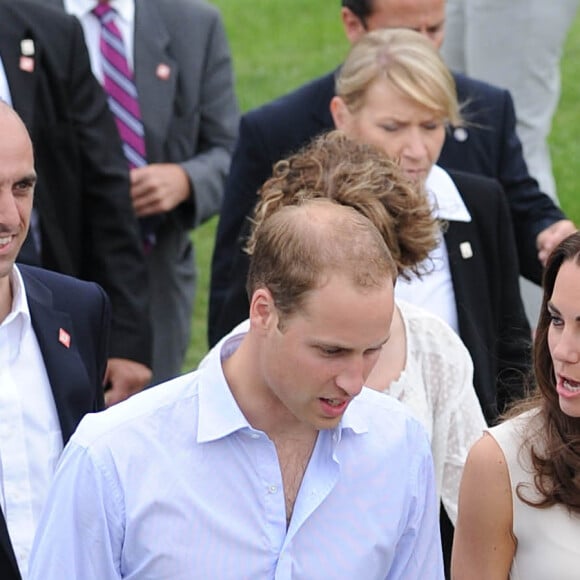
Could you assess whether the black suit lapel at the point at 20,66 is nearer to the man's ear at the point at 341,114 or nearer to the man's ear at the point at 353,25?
the man's ear at the point at 341,114

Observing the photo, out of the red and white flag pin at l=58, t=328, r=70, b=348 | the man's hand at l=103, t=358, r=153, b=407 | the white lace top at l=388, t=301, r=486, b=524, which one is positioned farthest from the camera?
Answer: the man's hand at l=103, t=358, r=153, b=407

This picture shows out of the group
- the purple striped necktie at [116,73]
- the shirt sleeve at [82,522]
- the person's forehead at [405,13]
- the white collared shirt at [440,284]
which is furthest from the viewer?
the purple striped necktie at [116,73]

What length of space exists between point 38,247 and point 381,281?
7.14 ft

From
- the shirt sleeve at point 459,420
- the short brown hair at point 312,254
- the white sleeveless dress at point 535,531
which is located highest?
the short brown hair at point 312,254

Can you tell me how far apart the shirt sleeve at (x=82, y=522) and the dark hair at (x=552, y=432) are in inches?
39.8

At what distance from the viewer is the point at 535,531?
3.57 metres

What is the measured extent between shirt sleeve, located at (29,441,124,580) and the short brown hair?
0.49 m

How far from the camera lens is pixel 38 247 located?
505 centimetres

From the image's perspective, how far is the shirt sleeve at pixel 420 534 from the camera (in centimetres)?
332

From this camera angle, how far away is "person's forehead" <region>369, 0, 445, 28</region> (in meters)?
5.64

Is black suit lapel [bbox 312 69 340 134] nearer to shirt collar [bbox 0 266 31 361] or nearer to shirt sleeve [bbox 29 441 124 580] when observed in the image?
shirt collar [bbox 0 266 31 361]

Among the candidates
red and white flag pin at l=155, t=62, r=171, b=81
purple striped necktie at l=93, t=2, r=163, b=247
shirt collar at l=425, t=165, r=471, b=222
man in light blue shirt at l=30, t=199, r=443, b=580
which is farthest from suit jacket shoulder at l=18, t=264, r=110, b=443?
red and white flag pin at l=155, t=62, r=171, b=81

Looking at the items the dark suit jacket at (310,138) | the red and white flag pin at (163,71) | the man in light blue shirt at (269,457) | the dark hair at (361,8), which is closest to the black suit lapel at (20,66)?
the dark suit jacket at (310,138)

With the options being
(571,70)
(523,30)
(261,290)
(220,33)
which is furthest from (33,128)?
(571,70)
